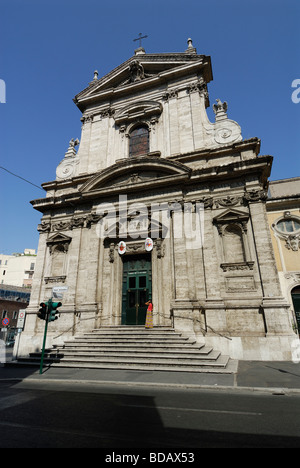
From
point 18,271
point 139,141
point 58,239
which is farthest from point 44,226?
point 18,271

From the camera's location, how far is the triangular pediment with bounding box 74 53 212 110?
1848 cm

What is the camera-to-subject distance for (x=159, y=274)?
1430cm

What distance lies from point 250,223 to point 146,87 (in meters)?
14.1

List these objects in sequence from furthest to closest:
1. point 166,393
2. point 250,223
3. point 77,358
A: 1. point 250,223
2. point 77,358
3. point 166,393

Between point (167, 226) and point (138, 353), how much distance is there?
23.2 ft

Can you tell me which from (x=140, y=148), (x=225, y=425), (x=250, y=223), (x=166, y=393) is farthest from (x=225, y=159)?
(x=225, y=425)

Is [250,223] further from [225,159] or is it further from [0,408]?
[0,408]

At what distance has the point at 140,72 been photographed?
66.9ft

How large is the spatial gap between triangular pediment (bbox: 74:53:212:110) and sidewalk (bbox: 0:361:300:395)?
1925 centimetres

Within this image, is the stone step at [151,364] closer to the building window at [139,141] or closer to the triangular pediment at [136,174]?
the triangular pediment at [136,174]

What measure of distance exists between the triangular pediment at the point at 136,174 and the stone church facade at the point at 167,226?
68 mm

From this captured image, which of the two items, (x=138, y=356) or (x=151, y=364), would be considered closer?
(x=151, y=364)

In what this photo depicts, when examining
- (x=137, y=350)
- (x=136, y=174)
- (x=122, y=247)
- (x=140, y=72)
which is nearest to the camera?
(x=137, y=350)

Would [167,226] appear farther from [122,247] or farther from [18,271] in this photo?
[18,271]
